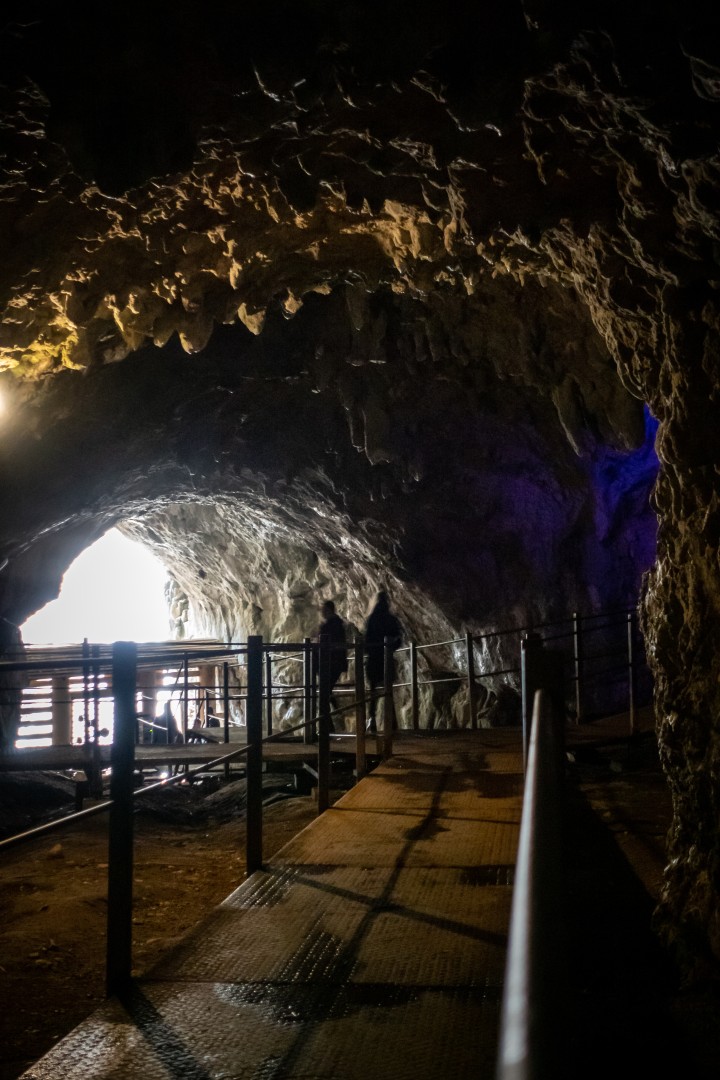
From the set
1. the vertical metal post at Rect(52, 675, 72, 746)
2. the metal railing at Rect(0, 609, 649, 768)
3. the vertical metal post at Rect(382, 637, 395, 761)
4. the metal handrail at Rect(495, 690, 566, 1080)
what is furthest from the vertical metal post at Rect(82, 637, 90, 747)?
the vertical metal post at Rect(52, 675, 72, 746)

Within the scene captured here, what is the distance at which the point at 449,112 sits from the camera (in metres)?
3.46

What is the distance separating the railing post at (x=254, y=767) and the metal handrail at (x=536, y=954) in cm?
272

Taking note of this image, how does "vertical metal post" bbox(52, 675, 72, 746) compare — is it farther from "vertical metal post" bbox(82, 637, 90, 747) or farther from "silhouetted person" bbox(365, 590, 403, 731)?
"vertical metal post" bbox(82, 637, 90, 747)

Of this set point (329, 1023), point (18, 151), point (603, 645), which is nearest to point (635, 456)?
point (603, 645)

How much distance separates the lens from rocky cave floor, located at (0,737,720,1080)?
2.23 m

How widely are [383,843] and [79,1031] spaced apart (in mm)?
2159

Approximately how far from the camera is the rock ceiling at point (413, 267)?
2996mm

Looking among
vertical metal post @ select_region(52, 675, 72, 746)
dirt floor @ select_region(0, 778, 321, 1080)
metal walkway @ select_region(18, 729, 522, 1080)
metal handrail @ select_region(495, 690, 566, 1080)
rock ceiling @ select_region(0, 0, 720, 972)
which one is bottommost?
vertical metal post @ select_region(52, 675, 72, 746)

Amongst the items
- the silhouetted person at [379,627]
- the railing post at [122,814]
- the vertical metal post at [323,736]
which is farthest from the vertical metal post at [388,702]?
the silhouetted person at [379,627]

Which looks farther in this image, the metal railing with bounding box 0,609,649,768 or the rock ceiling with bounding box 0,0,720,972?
the metal railing with bounding box 0,609,649,768

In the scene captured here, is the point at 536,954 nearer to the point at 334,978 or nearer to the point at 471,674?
the point at 334,978

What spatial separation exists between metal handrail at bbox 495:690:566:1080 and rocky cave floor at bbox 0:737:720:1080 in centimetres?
3

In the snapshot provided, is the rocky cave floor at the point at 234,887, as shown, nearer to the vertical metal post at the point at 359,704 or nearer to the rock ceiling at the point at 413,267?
the rock ceiling at the point at 413,267

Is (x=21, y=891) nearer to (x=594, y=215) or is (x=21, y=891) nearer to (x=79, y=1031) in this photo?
(x=79, y=1031)
